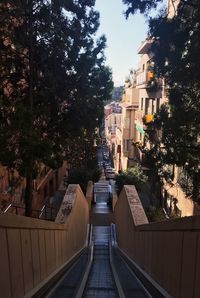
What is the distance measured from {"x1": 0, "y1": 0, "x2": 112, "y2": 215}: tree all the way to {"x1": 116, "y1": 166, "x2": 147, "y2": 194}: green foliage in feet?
43.2

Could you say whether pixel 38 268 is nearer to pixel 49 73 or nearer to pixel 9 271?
pixel 9 271

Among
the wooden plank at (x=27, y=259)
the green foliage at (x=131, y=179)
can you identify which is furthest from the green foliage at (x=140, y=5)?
the green foliage at (x=131, y=179)

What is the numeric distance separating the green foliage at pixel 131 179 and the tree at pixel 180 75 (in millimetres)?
16331

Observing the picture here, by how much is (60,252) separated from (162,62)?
18.4ft

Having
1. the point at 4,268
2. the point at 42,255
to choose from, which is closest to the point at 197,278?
the point at 4,268

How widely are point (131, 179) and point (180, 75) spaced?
1826cm

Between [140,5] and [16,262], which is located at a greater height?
[140,5]

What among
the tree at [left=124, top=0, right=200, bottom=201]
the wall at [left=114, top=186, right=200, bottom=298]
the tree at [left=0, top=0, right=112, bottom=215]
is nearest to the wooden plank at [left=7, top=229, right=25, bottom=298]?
the wall at [left=114, top=186, right=200, bottom=298]

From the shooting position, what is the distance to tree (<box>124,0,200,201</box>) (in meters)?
8.48

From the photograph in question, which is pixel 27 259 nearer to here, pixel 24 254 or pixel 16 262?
pixel 24 254

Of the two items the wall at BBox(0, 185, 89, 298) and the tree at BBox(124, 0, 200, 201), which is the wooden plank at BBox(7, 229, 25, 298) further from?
the tree at BBox(124, 0, 200, 201)

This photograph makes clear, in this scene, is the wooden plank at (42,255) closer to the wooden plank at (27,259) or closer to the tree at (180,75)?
the wooden plank at (27,259)

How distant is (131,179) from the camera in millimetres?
26766

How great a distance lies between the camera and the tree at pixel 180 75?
848 cm
